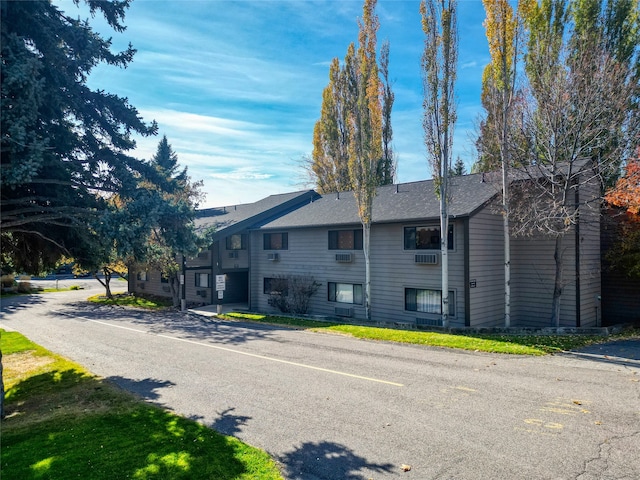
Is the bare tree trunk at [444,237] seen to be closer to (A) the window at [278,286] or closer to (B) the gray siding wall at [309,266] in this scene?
(B) the gray siding wall at [309,266]

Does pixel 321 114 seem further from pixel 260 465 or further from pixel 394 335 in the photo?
pixel 260 465

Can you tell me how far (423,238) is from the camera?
59.2 feet

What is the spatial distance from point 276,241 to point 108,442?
1848 cm

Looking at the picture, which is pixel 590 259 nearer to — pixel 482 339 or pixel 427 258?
pixel 427 258

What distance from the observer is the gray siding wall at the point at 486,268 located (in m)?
16.8

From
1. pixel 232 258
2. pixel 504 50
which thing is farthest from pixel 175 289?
pixel 504 50

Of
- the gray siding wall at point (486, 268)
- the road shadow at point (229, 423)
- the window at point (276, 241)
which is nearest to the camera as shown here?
the road shadow at point (229, 423)

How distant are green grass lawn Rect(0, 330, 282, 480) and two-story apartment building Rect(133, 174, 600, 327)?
1168 cm

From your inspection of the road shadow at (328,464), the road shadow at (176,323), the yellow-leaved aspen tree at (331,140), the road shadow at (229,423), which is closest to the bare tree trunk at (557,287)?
the road shadow at (176,323)

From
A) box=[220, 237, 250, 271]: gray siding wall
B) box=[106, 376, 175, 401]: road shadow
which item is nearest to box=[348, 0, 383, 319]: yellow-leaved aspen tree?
box=[220, 237, 250, 271]: gray siding wall

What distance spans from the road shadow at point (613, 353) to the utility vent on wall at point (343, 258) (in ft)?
35.4

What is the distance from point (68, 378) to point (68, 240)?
A: 3.88 m

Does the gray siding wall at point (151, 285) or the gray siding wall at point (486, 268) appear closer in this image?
the gray siding wall at point (486, 268)

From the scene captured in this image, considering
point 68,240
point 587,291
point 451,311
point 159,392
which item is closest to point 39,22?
point 68,240
